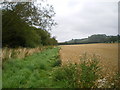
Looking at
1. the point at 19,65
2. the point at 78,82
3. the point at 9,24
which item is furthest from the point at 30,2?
the point at 78,82

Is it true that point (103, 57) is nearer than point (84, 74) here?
No

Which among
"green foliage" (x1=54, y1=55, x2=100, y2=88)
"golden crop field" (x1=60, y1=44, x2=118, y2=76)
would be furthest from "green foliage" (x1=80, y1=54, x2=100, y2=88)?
"golden crop field" (x1=60, y1=44, x2=118, y2=76)

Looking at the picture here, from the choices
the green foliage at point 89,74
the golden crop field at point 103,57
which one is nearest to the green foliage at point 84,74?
the green foliage at point 89,74

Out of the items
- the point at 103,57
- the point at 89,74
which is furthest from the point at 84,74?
the point at 103,57

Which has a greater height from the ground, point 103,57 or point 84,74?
point 84,74

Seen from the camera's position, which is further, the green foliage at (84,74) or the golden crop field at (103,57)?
the golden crop field at (103,57)

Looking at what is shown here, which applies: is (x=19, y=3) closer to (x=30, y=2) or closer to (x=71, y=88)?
(x=30, y=2)

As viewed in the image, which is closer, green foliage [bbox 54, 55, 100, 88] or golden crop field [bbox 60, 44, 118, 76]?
green foliage [bbox 54, 55, 100, 88]

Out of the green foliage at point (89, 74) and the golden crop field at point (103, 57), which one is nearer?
the green foliage at point (89, 74)

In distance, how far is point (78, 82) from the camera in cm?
495

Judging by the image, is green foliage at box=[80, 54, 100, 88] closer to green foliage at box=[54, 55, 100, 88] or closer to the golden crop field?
green foliage at box=[54, 55, 100, 88]

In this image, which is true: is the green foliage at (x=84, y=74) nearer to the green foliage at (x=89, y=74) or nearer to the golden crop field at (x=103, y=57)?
the green foliage at (x=89, y=74)

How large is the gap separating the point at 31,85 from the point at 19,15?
10966 mm

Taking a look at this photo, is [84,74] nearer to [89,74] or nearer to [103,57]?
[89,74]
